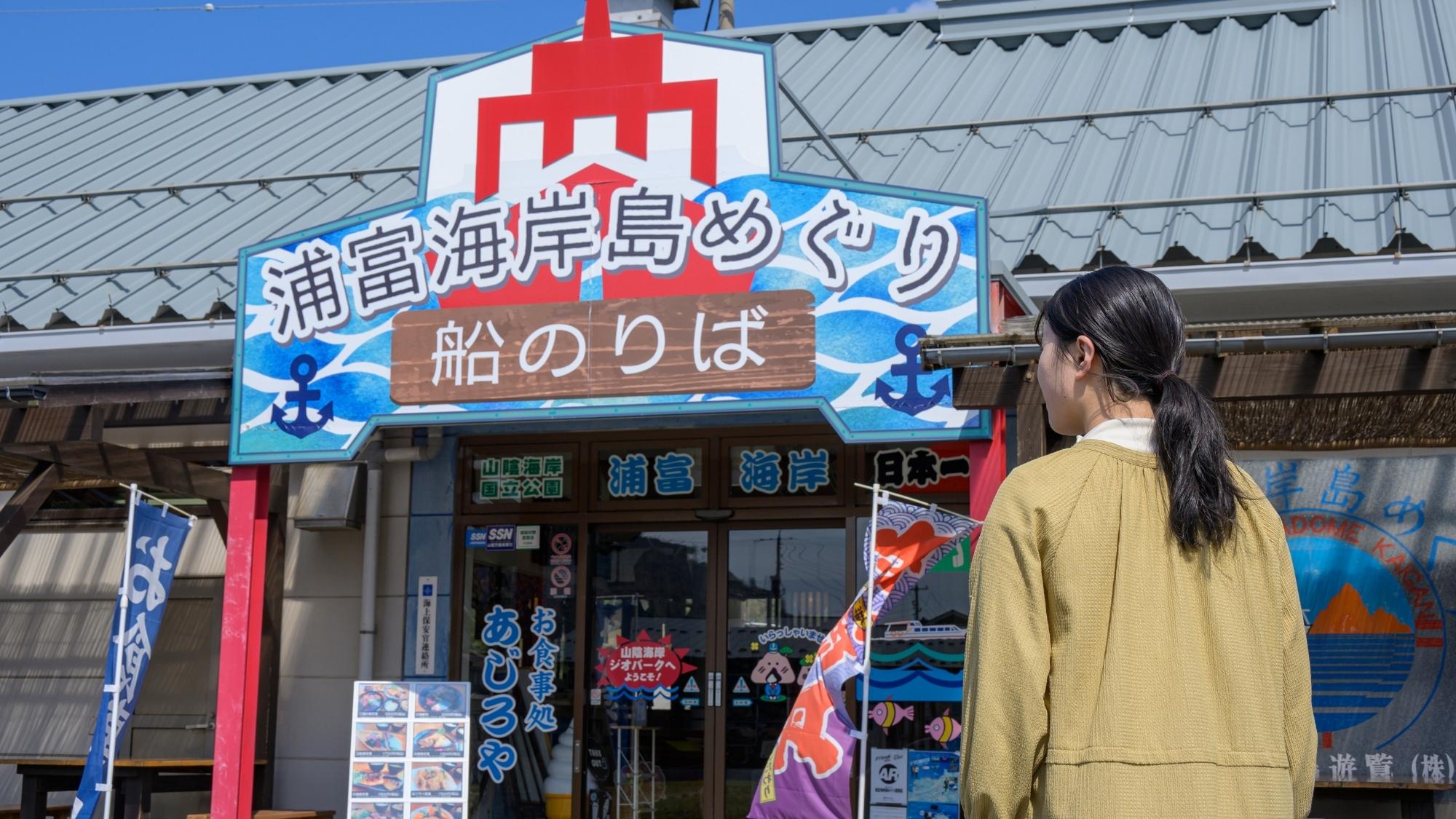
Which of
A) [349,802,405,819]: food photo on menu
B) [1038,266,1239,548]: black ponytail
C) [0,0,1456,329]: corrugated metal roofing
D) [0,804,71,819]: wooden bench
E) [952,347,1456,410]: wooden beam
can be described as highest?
[0,0,1456,329]: corrugated metal roofing

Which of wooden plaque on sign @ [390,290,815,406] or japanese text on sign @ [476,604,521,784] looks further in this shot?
japanese text on sign @ [476,604,521,784]

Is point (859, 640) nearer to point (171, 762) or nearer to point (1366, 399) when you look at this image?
point (1366, 399)

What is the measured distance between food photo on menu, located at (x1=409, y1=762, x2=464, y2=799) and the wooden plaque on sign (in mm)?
2252

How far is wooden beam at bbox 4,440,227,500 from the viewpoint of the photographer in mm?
7867

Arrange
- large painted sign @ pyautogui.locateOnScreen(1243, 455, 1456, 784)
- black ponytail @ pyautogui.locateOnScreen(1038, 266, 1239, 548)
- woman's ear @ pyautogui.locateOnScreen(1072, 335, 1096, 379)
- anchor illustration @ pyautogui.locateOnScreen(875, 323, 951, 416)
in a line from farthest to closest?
large painted sign @ pyautogui.locateOnScreen(1243, 455, 1456, 784) < anchor illustration @ pyautogui.locateOnScreen(875, 323, 951, 416) < woman's ear @ pyautogui.locateOnScreen(1072, 335, 1096, 379) < black ponytail @ pyautogui.locateOnScreen(1038, 266, 1239, 548)

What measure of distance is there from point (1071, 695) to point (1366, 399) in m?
4.91

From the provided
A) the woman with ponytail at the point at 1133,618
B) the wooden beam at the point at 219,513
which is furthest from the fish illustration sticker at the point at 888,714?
the woman with ponytail at the point at 1133,618

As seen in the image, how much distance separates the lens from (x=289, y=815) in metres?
8.45

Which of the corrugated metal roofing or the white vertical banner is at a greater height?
the corrugated metal roofing

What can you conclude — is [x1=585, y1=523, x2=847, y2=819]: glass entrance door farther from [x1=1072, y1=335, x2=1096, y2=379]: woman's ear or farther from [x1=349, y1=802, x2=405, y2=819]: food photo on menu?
[x1=1072, y1=335, x2=1096, y2=379]: woman's ear

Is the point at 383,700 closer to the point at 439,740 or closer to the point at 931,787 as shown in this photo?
the point at 439,740

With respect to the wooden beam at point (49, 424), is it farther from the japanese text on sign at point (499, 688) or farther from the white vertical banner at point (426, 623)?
the japanese text on sign at point (499, 688)

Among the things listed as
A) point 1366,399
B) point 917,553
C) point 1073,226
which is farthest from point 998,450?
point 1073,226

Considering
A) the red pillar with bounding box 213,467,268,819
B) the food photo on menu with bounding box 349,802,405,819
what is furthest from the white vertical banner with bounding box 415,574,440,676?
the red pillar with bounding box 213,467,268,819
